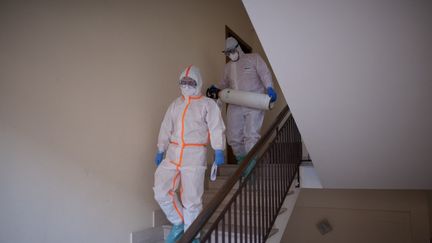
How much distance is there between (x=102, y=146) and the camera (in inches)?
96.9

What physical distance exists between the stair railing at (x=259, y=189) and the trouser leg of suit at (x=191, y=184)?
15 cm

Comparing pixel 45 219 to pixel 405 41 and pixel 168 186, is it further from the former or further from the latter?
pixel 405 41

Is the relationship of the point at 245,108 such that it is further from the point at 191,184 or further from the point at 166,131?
the point at 191,184

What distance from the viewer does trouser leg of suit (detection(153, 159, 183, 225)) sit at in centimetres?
246

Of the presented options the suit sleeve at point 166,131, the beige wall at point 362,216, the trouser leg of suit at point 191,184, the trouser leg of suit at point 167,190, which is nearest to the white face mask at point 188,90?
the suit sleeve at point 166,131

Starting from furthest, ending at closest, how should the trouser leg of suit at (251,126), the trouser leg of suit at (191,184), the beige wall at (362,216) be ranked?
1. the beige wall at (362,216)
2. the trouser leg of suit at (251,126)
3. the trouser leg of suit at (191,184)

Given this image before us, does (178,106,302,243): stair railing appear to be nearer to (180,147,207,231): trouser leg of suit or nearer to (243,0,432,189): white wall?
(180,147,207,231): trouser leg of suit

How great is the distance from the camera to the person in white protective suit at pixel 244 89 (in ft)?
11.1

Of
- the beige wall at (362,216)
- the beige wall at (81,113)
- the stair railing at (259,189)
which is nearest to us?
the beige wall at (81,113)

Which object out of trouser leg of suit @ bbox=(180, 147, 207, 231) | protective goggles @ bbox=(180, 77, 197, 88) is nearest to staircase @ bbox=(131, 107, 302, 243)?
trouser leg of suit @ bbox=(180, 147, 207, 231)

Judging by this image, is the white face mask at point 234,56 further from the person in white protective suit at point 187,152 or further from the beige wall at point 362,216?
the beige wall at point 362,216

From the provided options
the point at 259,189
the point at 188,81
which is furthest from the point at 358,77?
the point at 188,81

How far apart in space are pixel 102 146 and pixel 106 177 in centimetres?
24

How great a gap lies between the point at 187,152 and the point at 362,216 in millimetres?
3328
